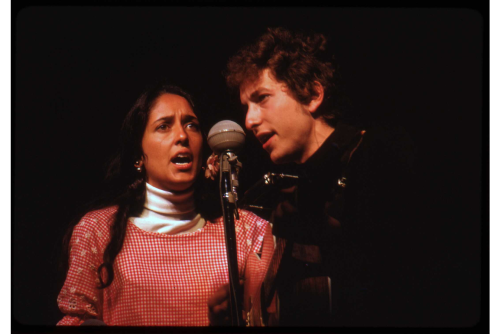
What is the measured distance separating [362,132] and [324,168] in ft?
0.76

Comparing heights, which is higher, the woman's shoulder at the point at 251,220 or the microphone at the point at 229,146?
the microphone at the point at 229,146

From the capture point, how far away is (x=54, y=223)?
97.0 inches

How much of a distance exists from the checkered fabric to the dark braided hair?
0.09m

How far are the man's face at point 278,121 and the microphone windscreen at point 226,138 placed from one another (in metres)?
0.52

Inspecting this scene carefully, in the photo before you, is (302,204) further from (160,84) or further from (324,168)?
(160,84)

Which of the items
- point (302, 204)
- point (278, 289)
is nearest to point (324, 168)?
point (302, 204)

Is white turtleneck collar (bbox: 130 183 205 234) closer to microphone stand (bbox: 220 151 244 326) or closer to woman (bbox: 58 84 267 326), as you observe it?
woman (bbox: 58 84 267 326)

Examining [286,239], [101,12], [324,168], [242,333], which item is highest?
[101,12]

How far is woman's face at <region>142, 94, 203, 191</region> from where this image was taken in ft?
8.01

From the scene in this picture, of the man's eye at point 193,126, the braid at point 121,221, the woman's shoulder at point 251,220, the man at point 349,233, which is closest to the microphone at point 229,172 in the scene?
the man at point 349,233

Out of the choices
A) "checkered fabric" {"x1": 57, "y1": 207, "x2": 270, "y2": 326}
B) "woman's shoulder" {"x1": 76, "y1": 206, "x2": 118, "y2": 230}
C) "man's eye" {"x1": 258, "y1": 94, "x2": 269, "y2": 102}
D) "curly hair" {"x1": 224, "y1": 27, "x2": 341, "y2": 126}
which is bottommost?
"checkered fabric" {"x1": 57, "y1": 207, "x2": 270, "y2": 326}

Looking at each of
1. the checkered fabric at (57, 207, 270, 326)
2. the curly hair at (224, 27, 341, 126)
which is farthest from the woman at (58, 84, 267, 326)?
the curly hair at (224, 27, 341, 126)

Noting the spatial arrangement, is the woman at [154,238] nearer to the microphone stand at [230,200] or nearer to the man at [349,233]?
the man at [349,233]

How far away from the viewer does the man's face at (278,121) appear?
2.35 m
